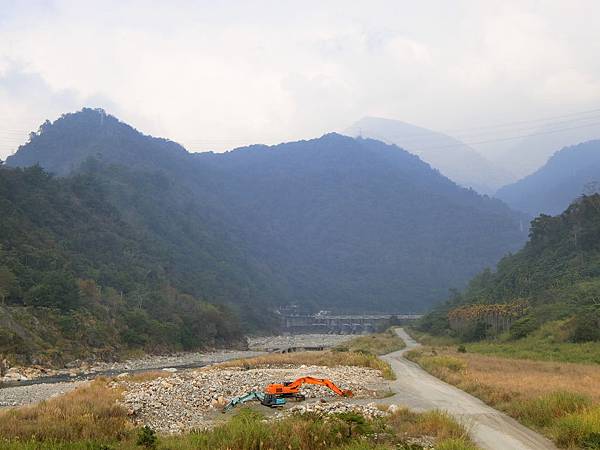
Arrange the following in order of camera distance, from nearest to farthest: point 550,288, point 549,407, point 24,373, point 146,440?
point 146,440, point 549,407, point 24,373, point 550,288

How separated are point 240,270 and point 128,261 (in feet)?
220

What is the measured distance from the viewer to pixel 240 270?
17062cm

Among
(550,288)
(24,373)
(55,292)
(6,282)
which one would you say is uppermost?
(6,282)

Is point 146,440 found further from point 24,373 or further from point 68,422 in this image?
point 24,373

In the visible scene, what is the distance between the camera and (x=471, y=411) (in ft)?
63.1

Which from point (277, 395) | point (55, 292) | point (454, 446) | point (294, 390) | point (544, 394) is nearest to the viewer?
point (454, 446)

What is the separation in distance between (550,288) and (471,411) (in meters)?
52.3

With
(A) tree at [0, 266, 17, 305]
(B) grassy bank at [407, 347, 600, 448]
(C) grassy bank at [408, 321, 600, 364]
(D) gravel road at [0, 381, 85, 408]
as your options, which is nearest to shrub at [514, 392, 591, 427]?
(B) grassy bank at [407, 347, 600, 448]

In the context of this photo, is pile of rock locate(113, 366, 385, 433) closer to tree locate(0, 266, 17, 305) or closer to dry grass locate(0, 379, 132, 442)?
dry grass locate(0, 379, 132, 442)

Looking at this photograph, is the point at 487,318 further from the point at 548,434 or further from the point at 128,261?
the point at 128,261

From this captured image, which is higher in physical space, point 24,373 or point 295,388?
point 295,388

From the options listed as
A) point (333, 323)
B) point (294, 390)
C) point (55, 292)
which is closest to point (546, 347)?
point (294, 390)

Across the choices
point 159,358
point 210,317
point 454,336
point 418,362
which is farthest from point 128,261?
point 418,362

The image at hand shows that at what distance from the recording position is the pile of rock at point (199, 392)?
19.5 m
